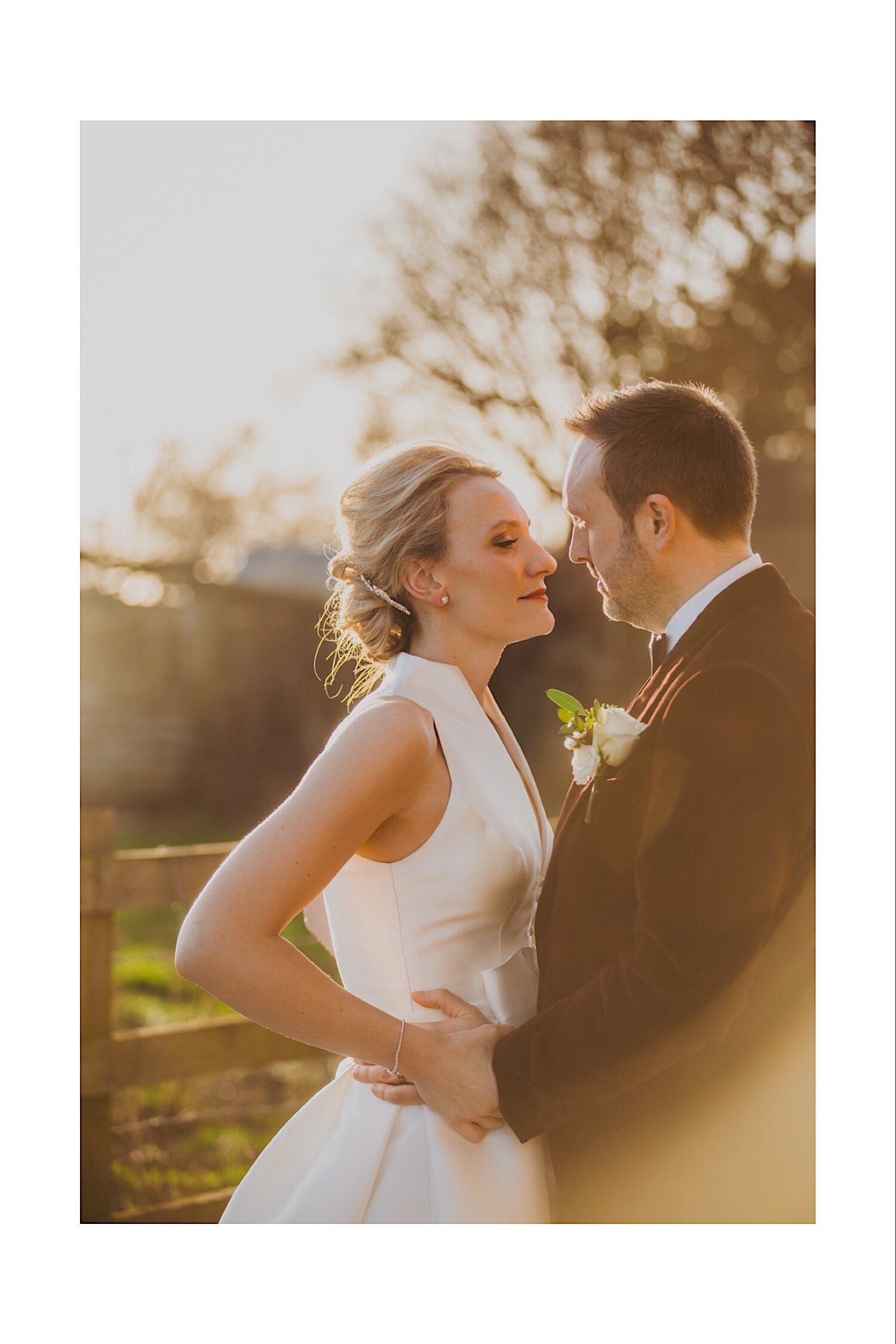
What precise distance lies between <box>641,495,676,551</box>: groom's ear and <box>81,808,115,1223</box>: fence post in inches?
63.8

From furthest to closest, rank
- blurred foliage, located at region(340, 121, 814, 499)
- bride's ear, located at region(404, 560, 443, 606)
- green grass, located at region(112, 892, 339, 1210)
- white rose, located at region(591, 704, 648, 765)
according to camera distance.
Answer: green grass, located at region(112, 892, 339, 1210) → blurred foliage, located at region(340, 121, 814, 499) → bride's ear, located at region(404, 560, 443, 606) → white rose, located at region(591, 704, 648, 765)

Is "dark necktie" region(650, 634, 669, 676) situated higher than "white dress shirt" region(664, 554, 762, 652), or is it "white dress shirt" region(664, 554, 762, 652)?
"white dress shirt" region(664, 554, 762, 652)

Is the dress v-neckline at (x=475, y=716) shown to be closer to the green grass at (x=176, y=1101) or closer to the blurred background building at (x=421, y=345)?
the blurred background building at (x=421, y=345)

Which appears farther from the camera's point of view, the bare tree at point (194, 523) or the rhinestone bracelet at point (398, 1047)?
the bare tree at point (194, 523)

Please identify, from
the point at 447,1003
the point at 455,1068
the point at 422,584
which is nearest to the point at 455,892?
the point at 447,1003

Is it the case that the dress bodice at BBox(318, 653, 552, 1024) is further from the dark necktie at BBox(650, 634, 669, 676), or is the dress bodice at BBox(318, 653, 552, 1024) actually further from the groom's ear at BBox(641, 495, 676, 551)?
the groom's ear at BBox(641, 495, 676, 551)

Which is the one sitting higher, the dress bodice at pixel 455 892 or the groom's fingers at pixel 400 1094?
the dress bodice at pixel 455 892

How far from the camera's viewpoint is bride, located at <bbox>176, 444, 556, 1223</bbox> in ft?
5.87

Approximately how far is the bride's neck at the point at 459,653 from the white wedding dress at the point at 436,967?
0.03m

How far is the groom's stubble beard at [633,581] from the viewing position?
80.4 inches

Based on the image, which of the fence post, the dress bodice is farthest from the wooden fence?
the dress bodice

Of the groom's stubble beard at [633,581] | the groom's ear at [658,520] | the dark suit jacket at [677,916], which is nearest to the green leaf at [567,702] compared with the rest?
the dark suit jacket at [677,916]

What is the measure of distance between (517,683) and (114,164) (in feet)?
7.15

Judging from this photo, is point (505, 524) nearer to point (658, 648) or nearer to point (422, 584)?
point (422, 584)
